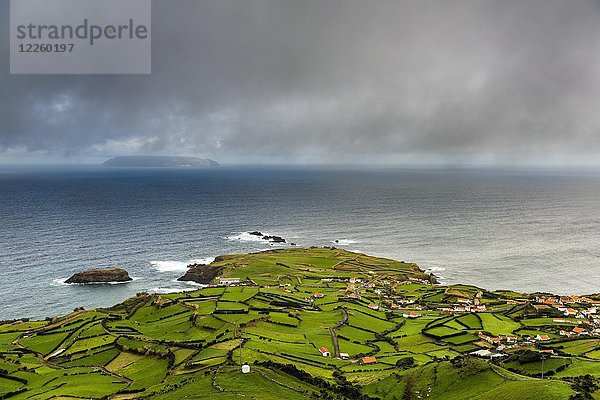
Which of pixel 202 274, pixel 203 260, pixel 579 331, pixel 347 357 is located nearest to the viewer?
pixel 347 357

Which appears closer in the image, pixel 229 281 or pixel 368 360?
pixel 368 360

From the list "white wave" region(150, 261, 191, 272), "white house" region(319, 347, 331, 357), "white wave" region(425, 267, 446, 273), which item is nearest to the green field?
"white house" region(319, 347, 331, 357)

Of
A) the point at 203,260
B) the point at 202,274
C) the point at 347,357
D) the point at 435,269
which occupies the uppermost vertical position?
the point at 347,357

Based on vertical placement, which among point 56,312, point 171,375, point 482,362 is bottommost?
point 56,312

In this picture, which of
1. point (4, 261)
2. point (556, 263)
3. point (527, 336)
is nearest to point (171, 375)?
point (527, 336)

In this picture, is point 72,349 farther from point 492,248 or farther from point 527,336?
point 492,248

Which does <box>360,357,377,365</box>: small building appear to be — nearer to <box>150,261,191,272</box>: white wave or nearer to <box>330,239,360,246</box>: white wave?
<box>150,261,191,272</box>: white wave

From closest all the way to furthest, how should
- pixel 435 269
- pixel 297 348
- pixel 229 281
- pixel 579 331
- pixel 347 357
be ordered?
pixel 347 357 → pixel 297 348 → pixel 579 331 → pixel 229 281 → pixel 435 269

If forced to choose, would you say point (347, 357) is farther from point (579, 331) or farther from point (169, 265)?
point (169, 265)

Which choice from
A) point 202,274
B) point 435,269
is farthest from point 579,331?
point 202,274
